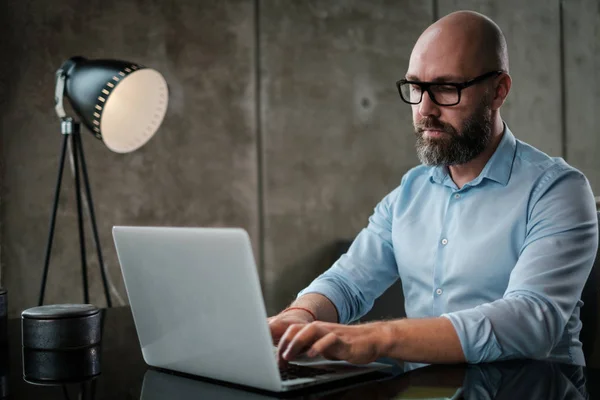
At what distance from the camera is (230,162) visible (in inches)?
169

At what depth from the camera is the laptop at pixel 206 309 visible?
1.07 metres

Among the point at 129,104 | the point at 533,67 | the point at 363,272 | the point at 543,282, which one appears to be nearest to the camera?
the point at 543,282

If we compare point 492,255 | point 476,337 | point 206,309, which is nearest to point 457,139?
point 492,255

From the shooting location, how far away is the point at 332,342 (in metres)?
1.25

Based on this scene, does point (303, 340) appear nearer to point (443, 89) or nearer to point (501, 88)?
point (443, 89)

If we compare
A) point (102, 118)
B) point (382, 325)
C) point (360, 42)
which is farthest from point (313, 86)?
point (382, 325)

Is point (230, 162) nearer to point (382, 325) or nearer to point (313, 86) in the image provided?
point (313, 86)

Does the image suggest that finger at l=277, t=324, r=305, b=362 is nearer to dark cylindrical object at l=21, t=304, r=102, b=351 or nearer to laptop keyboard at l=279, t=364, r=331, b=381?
laptop keyboard at l=279, t=364, r=331, b=381

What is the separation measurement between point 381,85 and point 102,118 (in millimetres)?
2584

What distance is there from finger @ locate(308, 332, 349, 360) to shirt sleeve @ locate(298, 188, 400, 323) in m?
0.62

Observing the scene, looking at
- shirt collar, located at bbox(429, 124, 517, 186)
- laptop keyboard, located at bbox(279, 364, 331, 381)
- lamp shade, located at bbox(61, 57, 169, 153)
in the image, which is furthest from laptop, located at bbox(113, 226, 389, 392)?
lamp shade, located at bbox(61, 57, 169, 153)

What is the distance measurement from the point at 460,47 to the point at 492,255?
1.71 ft

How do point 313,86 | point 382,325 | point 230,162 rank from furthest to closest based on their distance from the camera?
point 313,86 < point 230,162 < point 382,325

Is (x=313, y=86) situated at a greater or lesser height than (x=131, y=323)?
greater
